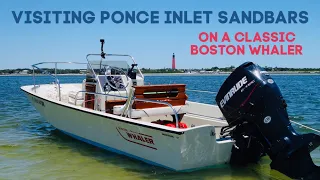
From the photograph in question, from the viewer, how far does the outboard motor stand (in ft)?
17.7

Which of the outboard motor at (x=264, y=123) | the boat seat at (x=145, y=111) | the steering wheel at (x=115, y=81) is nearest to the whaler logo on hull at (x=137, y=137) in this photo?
the boat seat at (x=145, y=111)

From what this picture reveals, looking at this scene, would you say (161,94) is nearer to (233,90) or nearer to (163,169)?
(163,169)

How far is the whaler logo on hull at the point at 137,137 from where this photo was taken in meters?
6.39

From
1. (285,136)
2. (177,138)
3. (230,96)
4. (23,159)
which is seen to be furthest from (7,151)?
(285,136)

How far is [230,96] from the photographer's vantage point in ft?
19.4

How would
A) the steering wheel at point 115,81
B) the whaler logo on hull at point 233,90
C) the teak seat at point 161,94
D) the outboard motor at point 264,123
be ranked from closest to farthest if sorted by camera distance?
the outboard motor at point 264,123 → the whaler logo on hull at point 233,90 → the teak seat at point 161,94 → the steering wheel at point 115,81

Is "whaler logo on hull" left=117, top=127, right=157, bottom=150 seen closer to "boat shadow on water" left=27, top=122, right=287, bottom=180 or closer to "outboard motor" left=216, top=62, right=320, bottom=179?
"boat shadow on water" left=27, top=122, right=287, bottom=180

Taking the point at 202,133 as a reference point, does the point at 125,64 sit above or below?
above

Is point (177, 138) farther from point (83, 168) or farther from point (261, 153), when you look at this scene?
point (83, 168)

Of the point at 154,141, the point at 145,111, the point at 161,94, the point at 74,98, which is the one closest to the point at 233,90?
the point at 154,141

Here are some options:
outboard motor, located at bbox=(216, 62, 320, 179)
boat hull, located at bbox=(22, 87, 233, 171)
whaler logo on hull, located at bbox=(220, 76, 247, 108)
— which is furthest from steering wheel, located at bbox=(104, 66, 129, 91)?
whaler logo on hull, located at bbox=(220, 76, 247, 108)

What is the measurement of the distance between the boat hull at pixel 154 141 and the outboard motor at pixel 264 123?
1.41 feet

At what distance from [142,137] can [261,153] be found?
6.63 ft

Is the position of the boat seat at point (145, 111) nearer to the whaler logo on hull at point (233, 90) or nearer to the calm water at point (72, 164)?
the calm water at point (72, 164)
